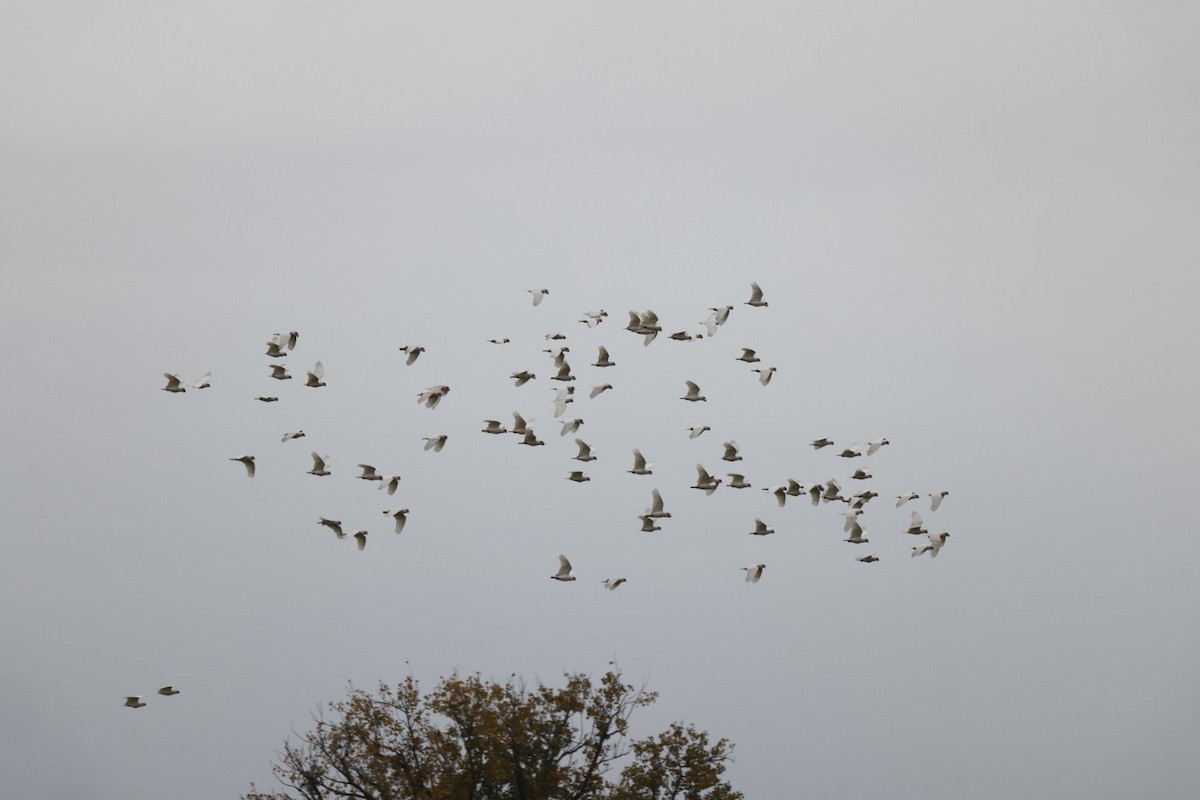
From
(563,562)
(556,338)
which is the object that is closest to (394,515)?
(563,562)

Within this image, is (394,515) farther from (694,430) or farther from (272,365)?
(694,430)

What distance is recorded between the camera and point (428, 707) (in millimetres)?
53250

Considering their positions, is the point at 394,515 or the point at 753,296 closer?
the point at 394,515

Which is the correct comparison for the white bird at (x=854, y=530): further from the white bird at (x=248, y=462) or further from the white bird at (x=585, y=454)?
the white bird at (x=248, y=462)

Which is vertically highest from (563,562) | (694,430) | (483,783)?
(694,430)

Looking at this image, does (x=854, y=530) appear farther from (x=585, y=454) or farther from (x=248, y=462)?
(x=248, y=462)

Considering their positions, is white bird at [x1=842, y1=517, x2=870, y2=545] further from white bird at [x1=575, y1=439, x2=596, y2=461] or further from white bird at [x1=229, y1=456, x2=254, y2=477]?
white bird at [x1=229, y1=456, x2=254, y2=477]

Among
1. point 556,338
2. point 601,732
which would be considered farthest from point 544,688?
point 556,338

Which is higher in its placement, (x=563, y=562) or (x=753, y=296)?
(x=753, y=296)

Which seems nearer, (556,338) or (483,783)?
(483,783)

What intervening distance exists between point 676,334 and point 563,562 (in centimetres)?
747

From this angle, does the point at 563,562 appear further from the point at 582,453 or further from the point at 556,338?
the point at 556,338

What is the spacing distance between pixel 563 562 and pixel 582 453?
117 inches

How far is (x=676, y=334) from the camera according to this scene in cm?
5669
